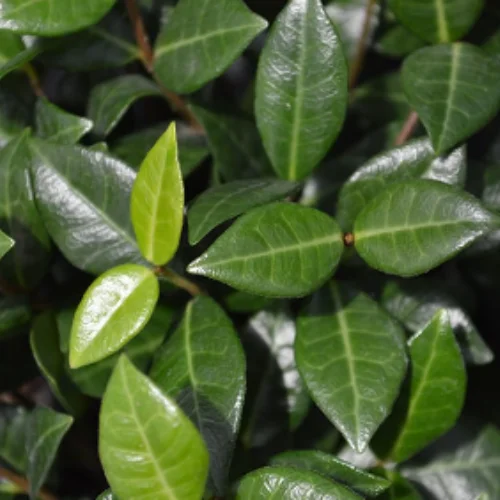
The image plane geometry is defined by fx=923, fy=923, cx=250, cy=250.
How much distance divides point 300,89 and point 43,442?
45 cm

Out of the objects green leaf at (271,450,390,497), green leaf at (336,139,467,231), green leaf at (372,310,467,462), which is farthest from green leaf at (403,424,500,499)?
green leaf at (336,139,467,231)

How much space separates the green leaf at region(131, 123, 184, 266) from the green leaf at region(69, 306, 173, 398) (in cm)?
14

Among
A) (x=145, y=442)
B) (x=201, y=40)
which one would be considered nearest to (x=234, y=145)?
(x=201, y=40)

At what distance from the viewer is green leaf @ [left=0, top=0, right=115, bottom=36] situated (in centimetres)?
91

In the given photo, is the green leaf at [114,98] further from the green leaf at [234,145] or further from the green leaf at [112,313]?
the green leaf at [112,313]

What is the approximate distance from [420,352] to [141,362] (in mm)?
301

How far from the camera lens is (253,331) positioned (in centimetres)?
103

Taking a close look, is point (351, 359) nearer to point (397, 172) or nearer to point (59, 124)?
point (397, 172)

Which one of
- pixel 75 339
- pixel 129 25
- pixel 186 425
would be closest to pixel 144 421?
pixel 186 425

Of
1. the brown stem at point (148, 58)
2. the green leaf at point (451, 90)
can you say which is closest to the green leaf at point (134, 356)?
the brown stem at point (148, 58)

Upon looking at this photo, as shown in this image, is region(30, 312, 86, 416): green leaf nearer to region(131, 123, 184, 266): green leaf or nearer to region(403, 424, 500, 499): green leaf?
region(131, 123, 184, 266): green leaf

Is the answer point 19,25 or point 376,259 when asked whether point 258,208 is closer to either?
point 376,259

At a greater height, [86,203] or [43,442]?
[86,203]

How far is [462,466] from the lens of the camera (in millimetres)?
1060
